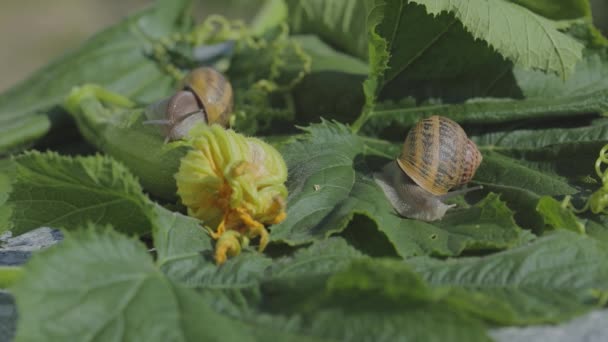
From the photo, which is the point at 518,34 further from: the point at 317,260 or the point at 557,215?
the point at 317,260

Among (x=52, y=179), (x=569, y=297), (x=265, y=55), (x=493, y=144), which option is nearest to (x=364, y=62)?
(x=265, y=55)

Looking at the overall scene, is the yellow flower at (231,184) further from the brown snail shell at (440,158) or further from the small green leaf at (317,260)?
the brown snail shell at (440,158)

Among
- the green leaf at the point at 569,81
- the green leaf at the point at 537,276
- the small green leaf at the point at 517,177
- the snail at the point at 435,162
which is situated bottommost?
the small green leaf at the point at 517,177

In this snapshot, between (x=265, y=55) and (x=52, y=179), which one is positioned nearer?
(x=52, y=179)

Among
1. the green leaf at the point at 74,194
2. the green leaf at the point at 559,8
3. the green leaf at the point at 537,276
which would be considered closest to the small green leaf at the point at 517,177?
the green leaf at the point at 537,276

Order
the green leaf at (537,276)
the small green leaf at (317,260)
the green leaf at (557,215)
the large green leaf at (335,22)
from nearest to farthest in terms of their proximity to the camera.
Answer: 1. the green leaf at (537,276)
2. the small green leaf at (317,260)
3. the green leaf at (557,215)
4. the large green leaf at (335,22)

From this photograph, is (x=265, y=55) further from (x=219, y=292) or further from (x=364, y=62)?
(x=219, y=292)
